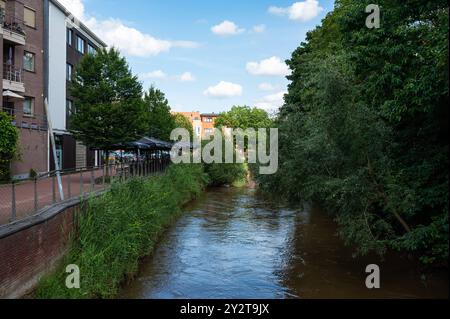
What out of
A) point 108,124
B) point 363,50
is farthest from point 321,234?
point 108,124

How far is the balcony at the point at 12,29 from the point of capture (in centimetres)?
2457

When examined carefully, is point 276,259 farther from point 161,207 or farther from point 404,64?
point 404,64

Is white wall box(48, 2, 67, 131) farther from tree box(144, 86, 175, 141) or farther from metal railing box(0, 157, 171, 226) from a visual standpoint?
metal railing box(0, 157, 171, 226)

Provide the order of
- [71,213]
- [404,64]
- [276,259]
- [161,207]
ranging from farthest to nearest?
[161,207], [276,259], [71,213], [404,64]

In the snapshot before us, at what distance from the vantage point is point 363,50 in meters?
11.3

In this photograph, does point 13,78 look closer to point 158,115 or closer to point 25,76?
point 25,76

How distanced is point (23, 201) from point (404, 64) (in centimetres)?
901

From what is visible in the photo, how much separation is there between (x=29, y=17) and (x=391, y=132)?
24.0m

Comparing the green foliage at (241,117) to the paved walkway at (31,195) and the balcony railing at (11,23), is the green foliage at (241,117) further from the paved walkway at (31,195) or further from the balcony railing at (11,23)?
the paved walkway at (31,195)

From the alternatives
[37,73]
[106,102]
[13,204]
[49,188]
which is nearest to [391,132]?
[13,204]

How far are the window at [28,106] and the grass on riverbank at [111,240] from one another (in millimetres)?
13334

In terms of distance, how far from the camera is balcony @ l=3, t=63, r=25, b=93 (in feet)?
82.6

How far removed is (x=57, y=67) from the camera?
31.7 m

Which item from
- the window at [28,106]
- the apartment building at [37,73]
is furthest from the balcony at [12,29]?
the window at [28,106]
